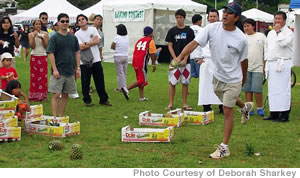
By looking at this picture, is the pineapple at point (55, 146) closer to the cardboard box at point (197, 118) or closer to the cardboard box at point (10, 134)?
the cardboard box at point (10, 134)

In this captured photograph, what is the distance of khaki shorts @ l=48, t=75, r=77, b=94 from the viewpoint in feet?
30.6

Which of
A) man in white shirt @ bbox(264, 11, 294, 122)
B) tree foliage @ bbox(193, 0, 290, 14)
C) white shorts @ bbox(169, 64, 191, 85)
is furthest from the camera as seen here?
tree foliage @ bbox(193, 0, 290, 14)

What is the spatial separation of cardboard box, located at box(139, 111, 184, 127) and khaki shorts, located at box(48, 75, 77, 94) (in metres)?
1.36

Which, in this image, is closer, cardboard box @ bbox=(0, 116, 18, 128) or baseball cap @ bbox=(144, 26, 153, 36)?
cardboard box @ bbox=(0, 116, 18, 128)

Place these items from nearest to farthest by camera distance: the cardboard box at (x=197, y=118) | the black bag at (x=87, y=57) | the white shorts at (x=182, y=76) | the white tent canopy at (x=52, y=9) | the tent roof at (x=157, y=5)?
the cardboard box at (x=197, y=118), the white shorts at (x=182, y=76), the black bag at (x=87, y=57), the tent roof at (x=157, y=5), the white tent canopy at (x=52, y=9)

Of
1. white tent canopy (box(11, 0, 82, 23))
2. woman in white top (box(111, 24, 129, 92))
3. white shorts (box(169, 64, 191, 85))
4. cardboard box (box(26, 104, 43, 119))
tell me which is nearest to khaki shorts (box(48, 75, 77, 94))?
cardboard box (box(26, 104, 43, 119))

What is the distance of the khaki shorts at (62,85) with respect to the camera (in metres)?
9.31

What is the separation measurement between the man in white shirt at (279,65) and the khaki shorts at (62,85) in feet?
12.4

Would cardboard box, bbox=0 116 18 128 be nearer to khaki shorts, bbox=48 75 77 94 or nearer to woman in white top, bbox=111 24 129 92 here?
khaki shorts, bbox=48 75 77 94

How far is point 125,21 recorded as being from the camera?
25812 millimetres

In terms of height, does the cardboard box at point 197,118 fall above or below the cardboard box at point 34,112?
below

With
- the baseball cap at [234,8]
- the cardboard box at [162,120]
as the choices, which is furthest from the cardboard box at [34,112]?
the baseball cap at [234,8]

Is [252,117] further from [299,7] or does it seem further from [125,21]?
[125,21]

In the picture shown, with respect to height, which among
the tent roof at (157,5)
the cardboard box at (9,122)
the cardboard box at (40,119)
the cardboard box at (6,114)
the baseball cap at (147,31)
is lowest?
the cardboard box at (40,119)
